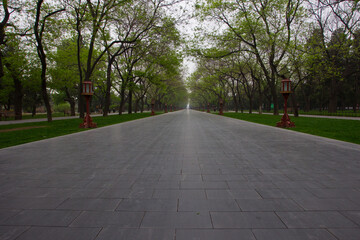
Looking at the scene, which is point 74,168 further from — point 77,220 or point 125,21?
point 125,21

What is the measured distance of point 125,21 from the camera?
22.1m

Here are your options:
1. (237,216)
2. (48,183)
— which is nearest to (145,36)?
(48,183)

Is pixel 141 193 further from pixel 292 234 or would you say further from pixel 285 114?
pixel 285 114

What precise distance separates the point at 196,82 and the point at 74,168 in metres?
50.4

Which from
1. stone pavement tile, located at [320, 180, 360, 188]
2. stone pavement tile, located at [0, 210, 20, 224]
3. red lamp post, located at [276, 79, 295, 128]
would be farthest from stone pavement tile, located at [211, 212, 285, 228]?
red lamp post, located at [276, 79, 295, 128]

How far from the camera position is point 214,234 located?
2031 millimetres

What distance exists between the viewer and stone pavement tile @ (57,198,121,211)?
2596 millimetres

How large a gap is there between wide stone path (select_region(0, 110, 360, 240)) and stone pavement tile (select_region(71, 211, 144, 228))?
12mm

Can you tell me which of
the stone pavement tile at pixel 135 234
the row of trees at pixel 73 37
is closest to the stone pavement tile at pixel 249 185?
the stone pavement tile at pixel 135 234

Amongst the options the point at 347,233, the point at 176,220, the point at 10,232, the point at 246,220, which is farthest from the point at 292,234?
the point at 10,232

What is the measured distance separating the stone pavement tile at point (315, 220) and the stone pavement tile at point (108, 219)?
182cm

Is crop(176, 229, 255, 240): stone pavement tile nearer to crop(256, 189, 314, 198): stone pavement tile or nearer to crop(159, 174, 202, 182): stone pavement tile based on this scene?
crop(256, 189, 314, 198): stone pavement tile

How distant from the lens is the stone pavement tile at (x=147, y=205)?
8.38ft

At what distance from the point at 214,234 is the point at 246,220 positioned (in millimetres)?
509
